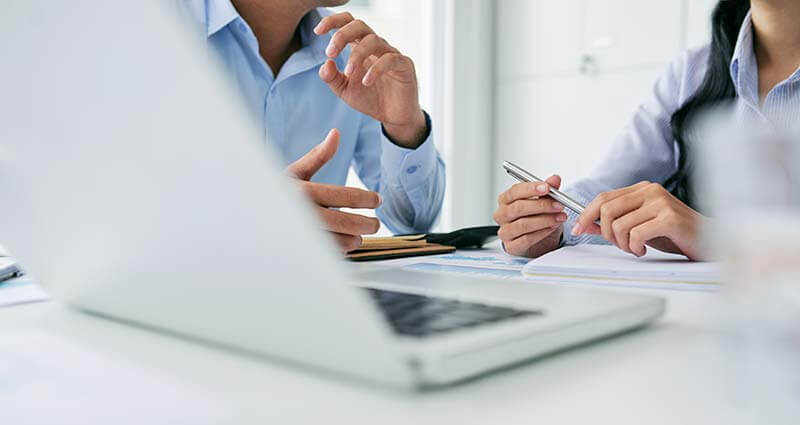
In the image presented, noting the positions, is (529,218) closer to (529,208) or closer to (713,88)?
(529,208)

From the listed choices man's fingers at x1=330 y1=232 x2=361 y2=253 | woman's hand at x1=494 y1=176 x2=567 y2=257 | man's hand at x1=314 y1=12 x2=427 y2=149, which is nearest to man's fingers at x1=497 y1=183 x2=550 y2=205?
woman's hand at x1=494 y1=176 x2=567 y2=257

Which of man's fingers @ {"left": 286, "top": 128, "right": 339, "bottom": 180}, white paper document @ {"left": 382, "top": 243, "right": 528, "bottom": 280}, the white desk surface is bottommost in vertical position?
white paper document @ {"left": 382, "top": 243, "right": 528, "bottom": 280}

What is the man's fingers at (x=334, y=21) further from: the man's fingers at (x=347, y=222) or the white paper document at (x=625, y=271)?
the white paper document at (x=625, y=271)

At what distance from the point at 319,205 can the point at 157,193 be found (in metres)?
0.45

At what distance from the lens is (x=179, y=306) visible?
349 millimetres

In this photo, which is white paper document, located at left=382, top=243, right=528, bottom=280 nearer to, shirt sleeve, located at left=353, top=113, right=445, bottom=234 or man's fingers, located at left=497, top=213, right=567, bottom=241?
man's fingers, located at left=497, top=213, right=567, bottom=241

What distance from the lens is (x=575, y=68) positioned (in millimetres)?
2752

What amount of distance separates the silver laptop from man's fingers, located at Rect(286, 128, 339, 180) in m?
0.36

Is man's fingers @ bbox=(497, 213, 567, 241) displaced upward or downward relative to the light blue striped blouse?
downward

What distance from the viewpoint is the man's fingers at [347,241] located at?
28.6 inches

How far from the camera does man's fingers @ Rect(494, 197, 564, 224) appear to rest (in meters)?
0.85

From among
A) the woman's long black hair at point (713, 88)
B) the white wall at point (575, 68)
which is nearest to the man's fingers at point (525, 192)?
the woman's long black hair at point (713, 88)

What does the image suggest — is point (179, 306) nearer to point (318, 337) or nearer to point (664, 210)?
point (318, 337)

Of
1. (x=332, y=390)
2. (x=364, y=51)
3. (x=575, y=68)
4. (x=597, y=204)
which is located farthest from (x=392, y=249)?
(x=575, y=68)
